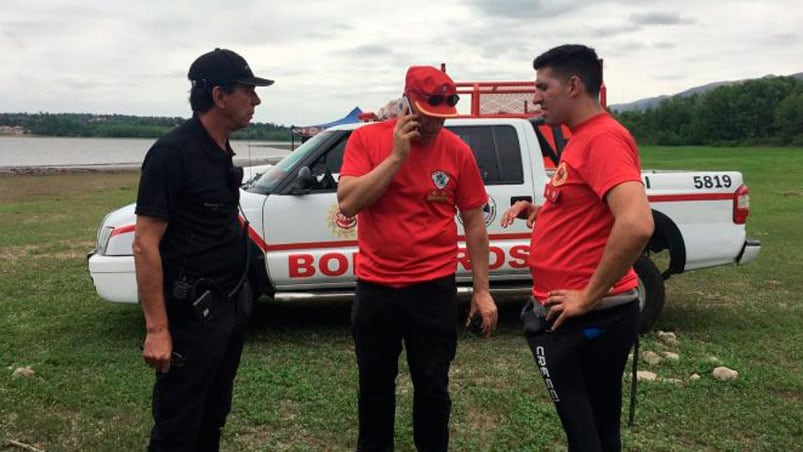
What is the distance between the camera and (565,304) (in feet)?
7.84

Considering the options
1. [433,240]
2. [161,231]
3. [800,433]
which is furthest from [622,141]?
[800,433]

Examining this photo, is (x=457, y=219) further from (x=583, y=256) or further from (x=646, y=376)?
(x=583, y=256)

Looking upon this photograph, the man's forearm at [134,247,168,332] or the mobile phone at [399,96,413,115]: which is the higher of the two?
the mobile phone at [399,96,413,115]

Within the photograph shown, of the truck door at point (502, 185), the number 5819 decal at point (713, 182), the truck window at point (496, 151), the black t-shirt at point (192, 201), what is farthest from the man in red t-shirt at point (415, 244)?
the number 5819 decal at point (713, 182)

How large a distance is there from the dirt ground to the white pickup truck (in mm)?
19314

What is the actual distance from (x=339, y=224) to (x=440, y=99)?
9.27 feet

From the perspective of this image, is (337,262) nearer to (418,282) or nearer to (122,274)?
(122,274)

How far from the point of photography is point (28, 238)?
11664mm

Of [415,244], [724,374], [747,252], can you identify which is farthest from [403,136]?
[747,252]

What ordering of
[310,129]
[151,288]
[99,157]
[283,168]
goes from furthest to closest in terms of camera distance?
[99,157] < [310,129] < [283,168] < [151,288]

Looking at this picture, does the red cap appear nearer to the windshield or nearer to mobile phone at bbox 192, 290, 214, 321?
mobile phone at bbox 192, 290, 214, 321

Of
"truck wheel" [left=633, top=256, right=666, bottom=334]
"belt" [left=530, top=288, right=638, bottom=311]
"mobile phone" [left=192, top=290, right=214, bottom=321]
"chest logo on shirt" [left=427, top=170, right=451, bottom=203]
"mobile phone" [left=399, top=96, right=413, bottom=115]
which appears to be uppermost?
"mobile phone" [left=399, top=96, right=413, bottom=115]

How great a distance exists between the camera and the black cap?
2639 millimetres

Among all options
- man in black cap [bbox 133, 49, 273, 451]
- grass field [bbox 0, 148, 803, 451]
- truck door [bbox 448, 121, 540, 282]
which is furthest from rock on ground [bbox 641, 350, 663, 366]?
man in black cap [bbox 133, 49, 273, 451]
